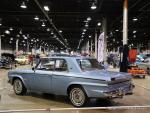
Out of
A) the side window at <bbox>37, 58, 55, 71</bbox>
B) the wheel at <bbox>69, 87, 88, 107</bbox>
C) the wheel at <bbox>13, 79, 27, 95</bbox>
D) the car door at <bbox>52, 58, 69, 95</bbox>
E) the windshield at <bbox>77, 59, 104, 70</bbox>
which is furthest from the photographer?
the wheel at <bbox>13, 79, 27, 95</bbox>

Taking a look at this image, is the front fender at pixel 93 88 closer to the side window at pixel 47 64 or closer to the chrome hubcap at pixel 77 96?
the chrome hubcap at pixel 77 96

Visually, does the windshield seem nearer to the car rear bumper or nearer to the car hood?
the car hood

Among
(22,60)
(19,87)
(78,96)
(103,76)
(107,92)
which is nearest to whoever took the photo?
(107,92)

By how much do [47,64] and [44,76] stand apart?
50 cm

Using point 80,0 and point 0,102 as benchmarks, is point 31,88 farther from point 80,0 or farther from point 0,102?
point 80,0

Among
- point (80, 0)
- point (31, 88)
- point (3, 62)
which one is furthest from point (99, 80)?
point (3, 62)

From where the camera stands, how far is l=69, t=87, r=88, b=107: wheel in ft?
30.9

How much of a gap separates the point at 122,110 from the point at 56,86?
7.71 feet

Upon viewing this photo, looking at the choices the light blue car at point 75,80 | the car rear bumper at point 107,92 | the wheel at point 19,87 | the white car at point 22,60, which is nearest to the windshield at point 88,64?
the light blue car at point 75,80

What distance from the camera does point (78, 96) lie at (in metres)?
9.58

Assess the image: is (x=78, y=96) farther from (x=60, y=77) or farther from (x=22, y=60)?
(x=22, y=60)

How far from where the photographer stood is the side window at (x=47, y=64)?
10.6 m

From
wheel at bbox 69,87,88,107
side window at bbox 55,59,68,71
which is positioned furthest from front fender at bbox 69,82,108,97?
side window at bbox 55,59,68,71

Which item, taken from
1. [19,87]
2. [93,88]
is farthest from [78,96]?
[19,87]
